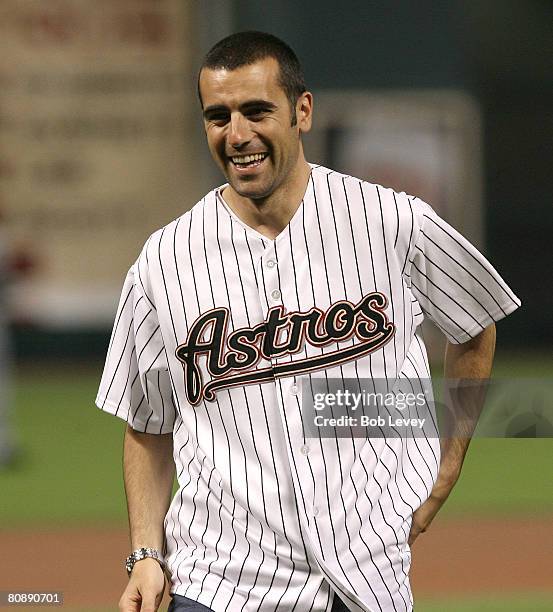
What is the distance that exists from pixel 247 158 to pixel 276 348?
0.39 metres

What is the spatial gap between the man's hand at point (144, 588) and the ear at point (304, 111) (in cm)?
97

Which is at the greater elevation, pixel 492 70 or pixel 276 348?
pixel 492 70

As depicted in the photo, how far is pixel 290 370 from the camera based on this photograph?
2.75 m

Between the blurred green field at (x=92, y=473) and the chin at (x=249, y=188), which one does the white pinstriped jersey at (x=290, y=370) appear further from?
the blurred green field at (x=92, y=473)

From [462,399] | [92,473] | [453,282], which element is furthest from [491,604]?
[92,473]

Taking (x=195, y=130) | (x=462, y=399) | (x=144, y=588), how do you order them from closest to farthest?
(x=144, y=588) → (x=462, y=399) → (x=195, y=130)

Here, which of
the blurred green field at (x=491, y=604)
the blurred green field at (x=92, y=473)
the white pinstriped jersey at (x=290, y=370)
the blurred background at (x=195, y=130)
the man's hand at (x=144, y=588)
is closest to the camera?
the white pinstriped jersey at (x=290, y=370)

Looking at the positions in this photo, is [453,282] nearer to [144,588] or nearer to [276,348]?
[276,348]

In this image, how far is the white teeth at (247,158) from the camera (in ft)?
8.89

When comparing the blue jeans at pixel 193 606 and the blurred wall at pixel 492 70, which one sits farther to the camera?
the blurred wall at pixel 492 70

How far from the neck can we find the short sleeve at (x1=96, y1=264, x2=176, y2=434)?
0.88ft

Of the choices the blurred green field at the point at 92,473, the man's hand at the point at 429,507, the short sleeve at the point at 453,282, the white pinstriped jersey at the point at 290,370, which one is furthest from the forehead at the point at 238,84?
the blurred green field at the point at 92,473

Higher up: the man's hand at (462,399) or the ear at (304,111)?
the ear at (304,111)

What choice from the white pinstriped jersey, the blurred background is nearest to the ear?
the white pinstriped jersey
